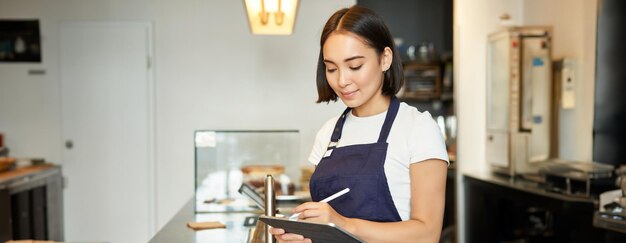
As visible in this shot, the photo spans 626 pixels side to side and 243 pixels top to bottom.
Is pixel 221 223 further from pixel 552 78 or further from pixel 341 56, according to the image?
pixel 552 78

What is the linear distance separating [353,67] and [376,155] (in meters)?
Result: 0.22

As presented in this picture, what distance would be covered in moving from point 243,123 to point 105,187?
4.05ft

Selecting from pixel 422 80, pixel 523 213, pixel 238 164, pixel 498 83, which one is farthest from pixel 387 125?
pixel 422 80

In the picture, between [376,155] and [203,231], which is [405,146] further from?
[203,231]

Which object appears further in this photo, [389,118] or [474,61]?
[474,61]

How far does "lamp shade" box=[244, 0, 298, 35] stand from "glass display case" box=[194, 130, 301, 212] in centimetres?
63

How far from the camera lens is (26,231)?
489 cm

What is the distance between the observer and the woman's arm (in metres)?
1.48

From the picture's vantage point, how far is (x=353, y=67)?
155 cm

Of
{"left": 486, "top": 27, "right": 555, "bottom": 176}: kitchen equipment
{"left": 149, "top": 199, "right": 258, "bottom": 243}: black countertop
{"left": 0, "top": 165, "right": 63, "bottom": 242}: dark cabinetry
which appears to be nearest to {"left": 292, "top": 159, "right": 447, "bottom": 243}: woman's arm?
{"left": 149, "top": 199, "right": 258, "bottom": 243}: black countertop

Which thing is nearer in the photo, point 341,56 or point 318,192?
point 341,56

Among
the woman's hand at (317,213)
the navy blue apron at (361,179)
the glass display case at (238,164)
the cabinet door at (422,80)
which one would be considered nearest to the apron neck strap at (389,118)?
the navy blue apron at (361,179)

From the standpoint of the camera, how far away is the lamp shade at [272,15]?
298 centimetres

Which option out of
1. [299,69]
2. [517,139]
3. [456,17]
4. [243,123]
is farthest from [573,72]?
[243,123]
